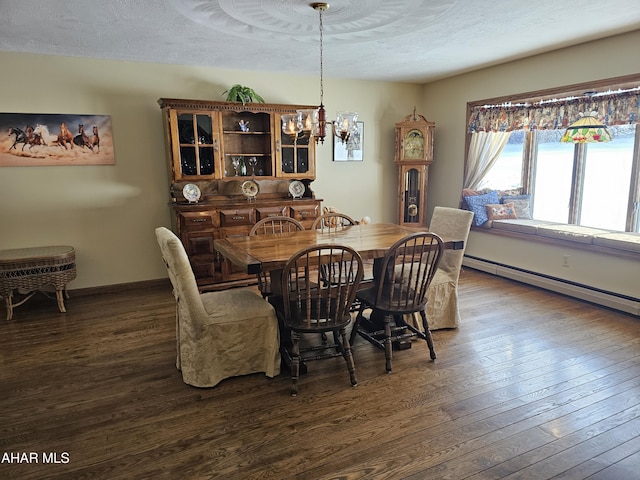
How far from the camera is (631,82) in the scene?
3711 mm

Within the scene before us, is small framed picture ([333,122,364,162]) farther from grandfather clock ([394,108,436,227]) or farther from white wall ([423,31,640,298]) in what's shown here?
white wall ([423,31,640,298])

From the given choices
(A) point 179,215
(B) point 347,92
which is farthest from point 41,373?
(B) point 347,92

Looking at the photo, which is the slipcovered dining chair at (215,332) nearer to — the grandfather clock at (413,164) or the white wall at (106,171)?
the white wall at (106,171)

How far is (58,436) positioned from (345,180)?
4353mm

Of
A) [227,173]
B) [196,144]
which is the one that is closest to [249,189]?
[227,173]

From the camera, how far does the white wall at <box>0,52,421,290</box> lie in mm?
4168

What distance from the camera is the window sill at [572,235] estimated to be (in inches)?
151

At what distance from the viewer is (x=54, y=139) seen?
13.9ft

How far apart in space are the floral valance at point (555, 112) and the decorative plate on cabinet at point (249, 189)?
2824mm

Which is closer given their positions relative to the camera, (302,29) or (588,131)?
(302,29)

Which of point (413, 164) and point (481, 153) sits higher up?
point (481, 153)

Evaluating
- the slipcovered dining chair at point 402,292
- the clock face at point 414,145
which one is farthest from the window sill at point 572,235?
the slipcovered dining chair at point 402,292

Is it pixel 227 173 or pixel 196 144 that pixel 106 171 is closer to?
pixel 196 144

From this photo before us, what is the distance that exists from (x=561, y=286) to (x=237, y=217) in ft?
11.4
